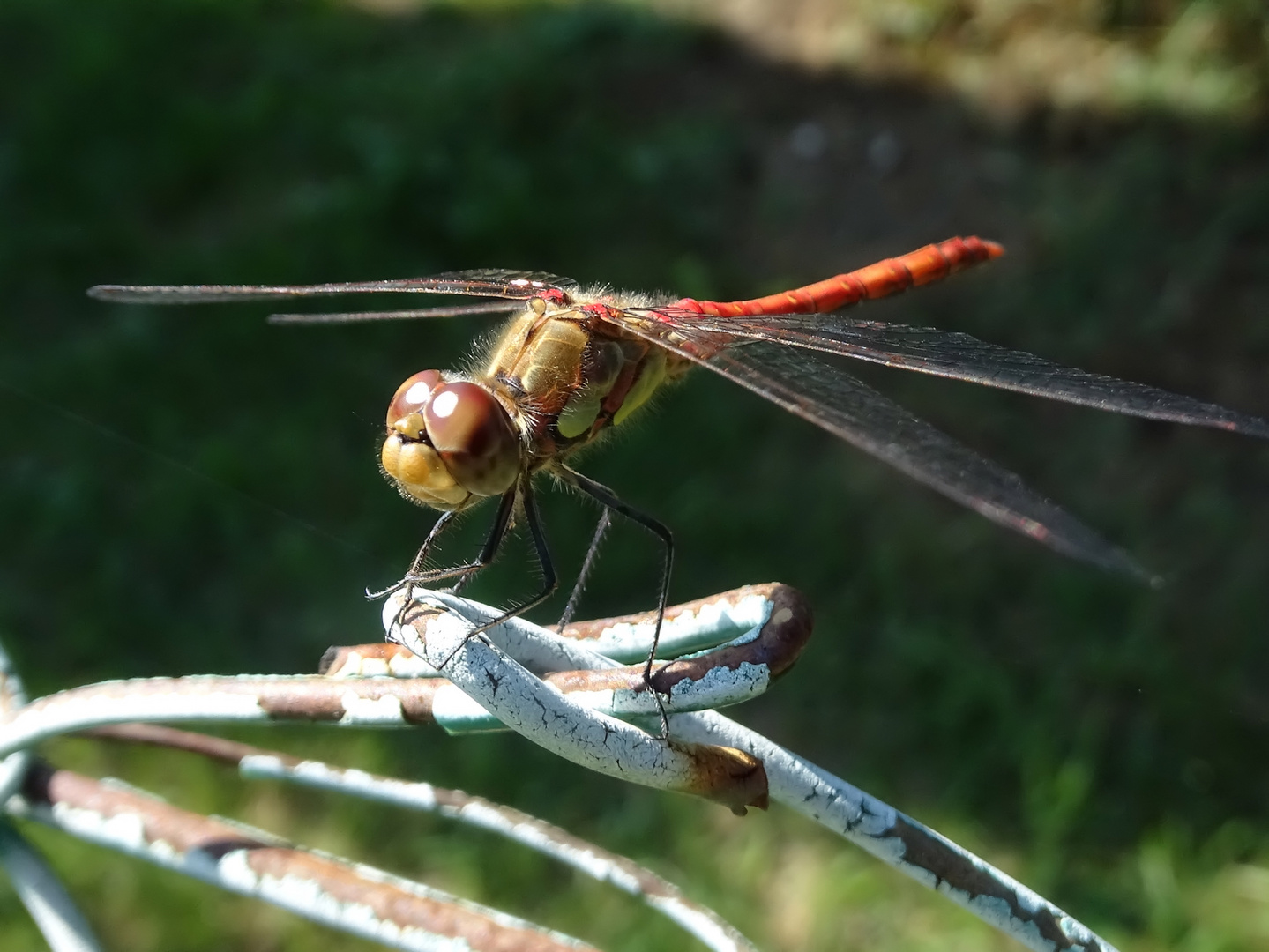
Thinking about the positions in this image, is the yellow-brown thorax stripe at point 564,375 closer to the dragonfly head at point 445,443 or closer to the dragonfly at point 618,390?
the dragonfly at point 618,390

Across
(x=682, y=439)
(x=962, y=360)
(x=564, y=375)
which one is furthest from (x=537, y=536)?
(x=682, y=439)

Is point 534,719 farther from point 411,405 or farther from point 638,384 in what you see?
point 638,384

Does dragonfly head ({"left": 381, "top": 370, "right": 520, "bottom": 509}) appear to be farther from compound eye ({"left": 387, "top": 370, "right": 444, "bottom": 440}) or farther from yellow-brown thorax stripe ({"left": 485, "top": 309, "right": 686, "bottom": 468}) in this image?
yellow-brown thorax stripe ({"left": 485, "top": 309, "right": 686, "bottom": 468})

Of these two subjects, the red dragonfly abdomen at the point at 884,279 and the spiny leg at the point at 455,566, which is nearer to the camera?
the spiny leg at the point at 455,566

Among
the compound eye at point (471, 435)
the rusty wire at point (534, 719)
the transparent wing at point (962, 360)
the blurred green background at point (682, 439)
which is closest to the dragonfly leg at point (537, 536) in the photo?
the compound eye at point (471, 435)

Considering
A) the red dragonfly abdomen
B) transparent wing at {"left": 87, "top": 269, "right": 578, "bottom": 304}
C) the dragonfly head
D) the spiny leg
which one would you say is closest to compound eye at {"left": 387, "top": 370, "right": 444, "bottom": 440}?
the dragonfly head

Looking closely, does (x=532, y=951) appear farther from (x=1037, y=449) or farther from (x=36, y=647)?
(x=1037, y=449)
